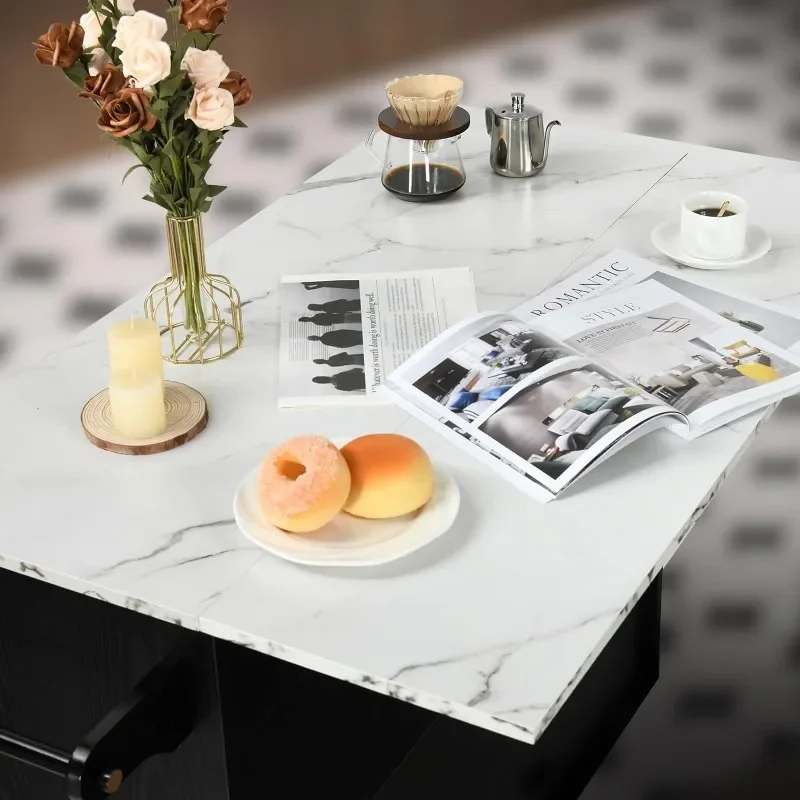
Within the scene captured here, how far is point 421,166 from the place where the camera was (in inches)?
75.9

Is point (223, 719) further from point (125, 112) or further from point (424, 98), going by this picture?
point (424, 98)

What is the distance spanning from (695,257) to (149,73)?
80 cm

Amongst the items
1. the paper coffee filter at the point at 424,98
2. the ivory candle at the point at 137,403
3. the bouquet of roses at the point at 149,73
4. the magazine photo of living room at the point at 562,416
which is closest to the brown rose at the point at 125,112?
the bouquet of roses at the point at 149,73

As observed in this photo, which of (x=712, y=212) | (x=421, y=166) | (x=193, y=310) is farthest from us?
(x=421, y=166)

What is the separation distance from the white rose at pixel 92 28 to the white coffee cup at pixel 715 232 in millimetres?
812

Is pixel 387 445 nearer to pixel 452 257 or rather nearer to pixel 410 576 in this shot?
pixel 410 576

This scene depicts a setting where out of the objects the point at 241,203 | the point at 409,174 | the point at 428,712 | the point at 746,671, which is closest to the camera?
the point at 428,712

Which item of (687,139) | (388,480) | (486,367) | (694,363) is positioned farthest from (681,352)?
(687,139)

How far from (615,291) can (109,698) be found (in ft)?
2.60

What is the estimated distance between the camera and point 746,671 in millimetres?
2109

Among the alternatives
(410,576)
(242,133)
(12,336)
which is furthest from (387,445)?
(242,133)

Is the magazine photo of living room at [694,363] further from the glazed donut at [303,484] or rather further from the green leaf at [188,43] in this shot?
the green leaf at [188,43]

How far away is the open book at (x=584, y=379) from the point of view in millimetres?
1320

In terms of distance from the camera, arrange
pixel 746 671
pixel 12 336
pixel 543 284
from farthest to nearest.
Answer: pixel 12 336
pixel 746 671
pixel 543 284
